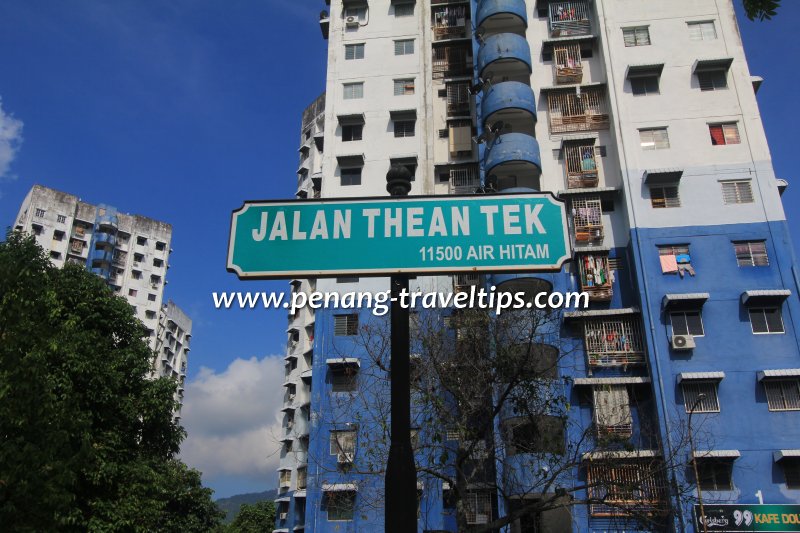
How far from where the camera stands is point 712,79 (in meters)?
Result: 25.4

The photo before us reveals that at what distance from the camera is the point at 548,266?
10.9ft

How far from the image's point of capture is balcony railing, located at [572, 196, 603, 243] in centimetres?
2408

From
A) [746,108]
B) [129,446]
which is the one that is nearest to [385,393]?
[129,446]

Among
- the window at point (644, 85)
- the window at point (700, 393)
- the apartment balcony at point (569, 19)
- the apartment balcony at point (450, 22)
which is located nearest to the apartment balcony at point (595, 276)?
the window at point (700, 393)

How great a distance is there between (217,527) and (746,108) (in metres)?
28.7

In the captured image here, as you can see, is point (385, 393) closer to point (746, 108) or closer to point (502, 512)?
point (502, 512)

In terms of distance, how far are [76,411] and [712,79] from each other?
83.8ft

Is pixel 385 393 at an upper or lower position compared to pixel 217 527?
upper

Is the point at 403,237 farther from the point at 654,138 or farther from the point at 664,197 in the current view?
the point at 654,138

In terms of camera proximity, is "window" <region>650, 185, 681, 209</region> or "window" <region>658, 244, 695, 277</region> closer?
"window" <region>658, 244, 695, 277</region>

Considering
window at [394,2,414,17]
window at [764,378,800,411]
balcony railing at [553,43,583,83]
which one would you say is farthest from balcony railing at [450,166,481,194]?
window at [764,378,800,411]

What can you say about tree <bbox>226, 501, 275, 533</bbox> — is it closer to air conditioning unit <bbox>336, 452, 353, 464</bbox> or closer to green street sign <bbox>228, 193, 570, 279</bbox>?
air conditioning unit <bbox>336, 452, 353, 464</bbox>

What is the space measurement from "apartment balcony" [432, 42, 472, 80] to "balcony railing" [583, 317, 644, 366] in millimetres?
13671

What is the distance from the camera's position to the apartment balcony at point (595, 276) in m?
23.0
